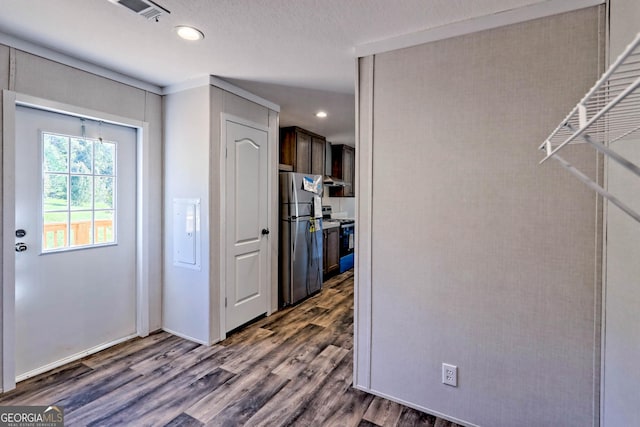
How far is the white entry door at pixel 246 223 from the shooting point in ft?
9.64

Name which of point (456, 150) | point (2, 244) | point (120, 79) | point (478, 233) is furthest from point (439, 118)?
point (2, 244)

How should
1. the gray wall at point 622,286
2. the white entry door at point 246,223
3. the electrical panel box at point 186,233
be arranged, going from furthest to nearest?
the white entry door at point 246,223
the electrical panel box at point 186,233
the gray wall at point 622,286

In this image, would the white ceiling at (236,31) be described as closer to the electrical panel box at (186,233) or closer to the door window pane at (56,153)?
the door window pane at (56,153)

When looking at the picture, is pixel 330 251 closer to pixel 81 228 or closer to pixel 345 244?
pixel 345 244

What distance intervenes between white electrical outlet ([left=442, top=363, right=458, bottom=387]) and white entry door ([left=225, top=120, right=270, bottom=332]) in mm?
1946

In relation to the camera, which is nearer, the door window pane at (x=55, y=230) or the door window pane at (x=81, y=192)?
the door window pane at (x=55, y=230)

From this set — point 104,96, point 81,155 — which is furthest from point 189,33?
point 81,155

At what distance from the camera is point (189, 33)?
1.95m

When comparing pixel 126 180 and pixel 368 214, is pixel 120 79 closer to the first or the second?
pixel 126 180

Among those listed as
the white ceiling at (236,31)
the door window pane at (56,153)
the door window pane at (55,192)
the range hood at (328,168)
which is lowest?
the door window pane at (55,192)

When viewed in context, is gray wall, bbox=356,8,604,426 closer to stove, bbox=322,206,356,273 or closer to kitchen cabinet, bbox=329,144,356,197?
stove, bbox=322,206,356,273

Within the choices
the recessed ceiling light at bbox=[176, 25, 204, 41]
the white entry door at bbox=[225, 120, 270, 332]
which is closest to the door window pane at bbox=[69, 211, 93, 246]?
the white entry door at bbox=[225, 120, 270, 332]

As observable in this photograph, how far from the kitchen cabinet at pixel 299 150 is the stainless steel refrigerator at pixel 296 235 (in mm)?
422

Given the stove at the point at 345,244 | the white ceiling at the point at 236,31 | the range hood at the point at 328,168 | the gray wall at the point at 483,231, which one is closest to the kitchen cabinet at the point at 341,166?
the range hood at the point at 328,168
